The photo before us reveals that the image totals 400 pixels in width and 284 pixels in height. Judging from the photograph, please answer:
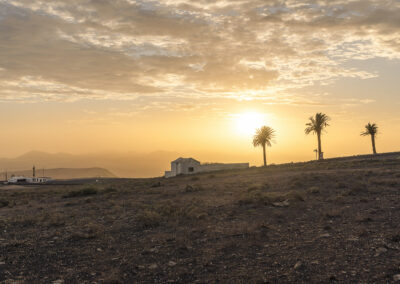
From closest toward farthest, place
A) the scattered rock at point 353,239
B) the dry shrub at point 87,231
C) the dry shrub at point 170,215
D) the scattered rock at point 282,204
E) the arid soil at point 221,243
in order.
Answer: the arid soil at point 221,243, the scattered rock at point 353,239, the dry shrub at point 87,231, the dry shrub at point 170,215, the scattered rock at point 282,204

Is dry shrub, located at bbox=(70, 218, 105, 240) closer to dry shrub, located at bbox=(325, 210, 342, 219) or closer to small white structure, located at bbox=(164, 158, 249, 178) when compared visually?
dry shrub, located at bbox=(325, 210, 342, 219)

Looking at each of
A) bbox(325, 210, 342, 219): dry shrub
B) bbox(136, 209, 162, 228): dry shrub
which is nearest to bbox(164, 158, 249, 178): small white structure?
bbox(136, 209, 162, 228): dry shrub

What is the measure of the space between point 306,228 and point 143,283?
21.7ft

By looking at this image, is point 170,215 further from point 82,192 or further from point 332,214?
point 82,192

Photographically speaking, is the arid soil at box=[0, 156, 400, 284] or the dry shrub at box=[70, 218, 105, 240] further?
the dry shrub at box=[70, 218, 105, 240]

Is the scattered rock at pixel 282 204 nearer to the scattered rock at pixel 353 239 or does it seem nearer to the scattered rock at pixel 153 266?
the scattered rock at pixel 353 239

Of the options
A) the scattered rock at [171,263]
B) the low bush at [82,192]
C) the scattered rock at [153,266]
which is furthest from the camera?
the low bush at [82,192]

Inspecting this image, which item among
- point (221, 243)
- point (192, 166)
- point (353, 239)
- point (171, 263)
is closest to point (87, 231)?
point (171, 263)

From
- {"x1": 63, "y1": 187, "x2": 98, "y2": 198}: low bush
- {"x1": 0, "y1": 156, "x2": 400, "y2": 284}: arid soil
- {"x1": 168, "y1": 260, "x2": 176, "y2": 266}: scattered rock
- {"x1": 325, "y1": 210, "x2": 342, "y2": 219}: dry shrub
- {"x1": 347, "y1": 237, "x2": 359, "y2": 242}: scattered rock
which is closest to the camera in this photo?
{"x1": 0, "y1": 156, "x2": 400, "y2": 284}: arid soil

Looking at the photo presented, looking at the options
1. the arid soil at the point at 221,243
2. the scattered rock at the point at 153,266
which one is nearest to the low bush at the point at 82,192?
the arid soil at the point at 221,243

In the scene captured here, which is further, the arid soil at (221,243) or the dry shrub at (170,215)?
the dry shrub at (170,215)

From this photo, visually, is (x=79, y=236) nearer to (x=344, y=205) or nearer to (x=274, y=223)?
(x=274, y=223)

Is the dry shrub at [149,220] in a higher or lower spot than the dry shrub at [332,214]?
lower

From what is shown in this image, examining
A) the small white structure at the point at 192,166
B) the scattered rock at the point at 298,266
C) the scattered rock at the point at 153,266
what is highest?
the small white structure at the point at 192,166
